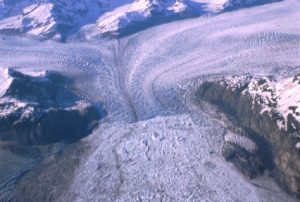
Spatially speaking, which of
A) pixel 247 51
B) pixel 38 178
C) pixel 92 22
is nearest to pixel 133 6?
pixel 92 22

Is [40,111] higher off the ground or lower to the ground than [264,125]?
higher

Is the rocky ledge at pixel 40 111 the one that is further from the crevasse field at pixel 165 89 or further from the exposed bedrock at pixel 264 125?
the exposed bedrock at pixel 264 125

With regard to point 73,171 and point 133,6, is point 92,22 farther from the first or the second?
point 73,171

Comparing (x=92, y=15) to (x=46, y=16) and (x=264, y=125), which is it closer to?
(x=46, y=16)

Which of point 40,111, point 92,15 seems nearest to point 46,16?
point 92,15

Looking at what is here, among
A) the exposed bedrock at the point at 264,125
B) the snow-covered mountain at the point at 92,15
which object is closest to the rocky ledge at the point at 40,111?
the exposed bedrock at the point at 264,125
